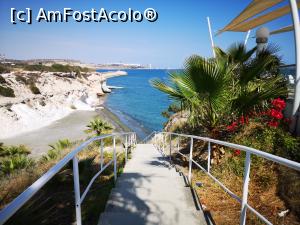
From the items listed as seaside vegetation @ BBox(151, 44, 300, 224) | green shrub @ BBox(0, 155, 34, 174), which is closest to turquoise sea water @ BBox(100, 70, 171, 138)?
seaside vegetation @ BBox(151, 44, 300, 224)

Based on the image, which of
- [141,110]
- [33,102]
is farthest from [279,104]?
[141,110]

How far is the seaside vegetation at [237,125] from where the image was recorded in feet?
14.4

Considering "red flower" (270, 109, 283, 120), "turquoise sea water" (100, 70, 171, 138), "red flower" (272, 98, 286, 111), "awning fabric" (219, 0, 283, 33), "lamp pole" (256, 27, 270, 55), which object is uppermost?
"awning fabric" (219, 0, 283, 33)

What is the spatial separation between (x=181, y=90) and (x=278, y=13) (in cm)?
753

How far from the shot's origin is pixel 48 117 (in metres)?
32.4

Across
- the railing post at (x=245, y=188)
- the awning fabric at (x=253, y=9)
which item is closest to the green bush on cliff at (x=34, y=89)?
the awning fabric at (x=253, y=9)

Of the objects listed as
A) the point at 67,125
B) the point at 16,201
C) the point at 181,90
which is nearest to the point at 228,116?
the point at 181,90

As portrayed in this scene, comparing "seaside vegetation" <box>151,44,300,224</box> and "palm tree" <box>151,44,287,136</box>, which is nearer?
"seaside vegetation" <box>151,44,300,224</box>

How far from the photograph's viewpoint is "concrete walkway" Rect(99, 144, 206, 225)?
3.17 m

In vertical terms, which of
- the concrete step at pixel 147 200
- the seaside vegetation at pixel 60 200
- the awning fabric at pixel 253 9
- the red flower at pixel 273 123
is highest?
the awning fabric at pixel 253 9

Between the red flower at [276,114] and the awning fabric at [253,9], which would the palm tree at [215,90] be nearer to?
the red flower at [276,114]

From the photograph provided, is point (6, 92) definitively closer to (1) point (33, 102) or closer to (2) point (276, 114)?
(1) point (33, 102)

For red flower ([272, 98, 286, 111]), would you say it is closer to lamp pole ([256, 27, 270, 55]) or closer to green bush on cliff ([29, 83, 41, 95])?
lamp pole ([256, 27, 270, 55])

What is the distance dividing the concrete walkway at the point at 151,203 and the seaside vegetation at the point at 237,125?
518mm
